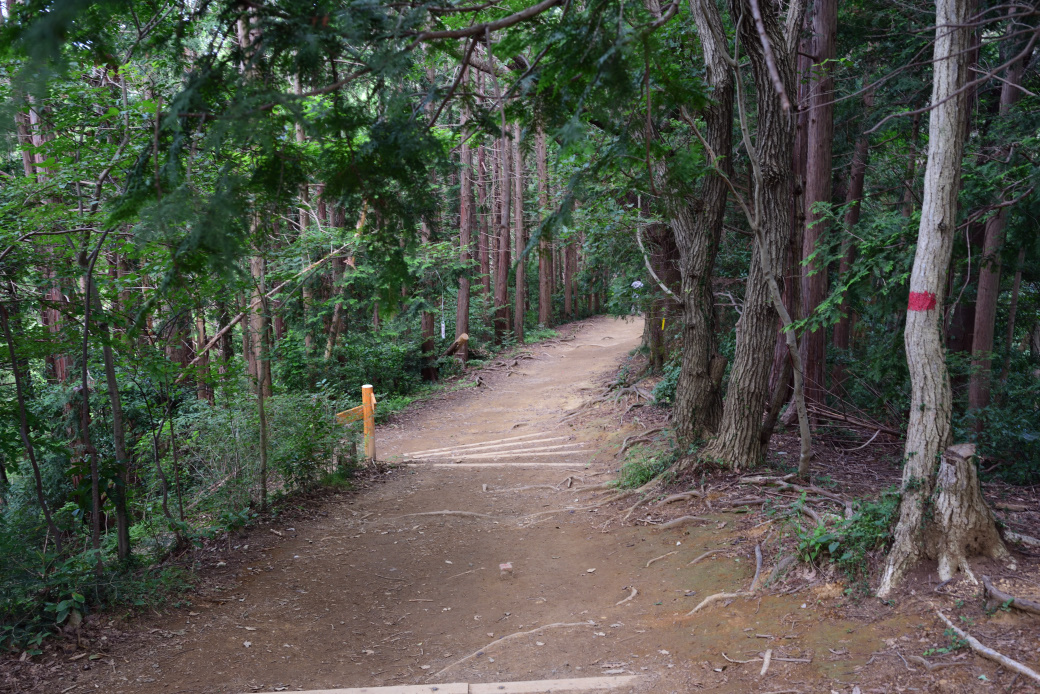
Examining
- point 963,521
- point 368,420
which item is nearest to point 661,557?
point 963,521

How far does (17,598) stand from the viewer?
424 cm

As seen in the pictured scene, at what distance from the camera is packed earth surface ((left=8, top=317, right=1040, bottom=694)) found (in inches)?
144

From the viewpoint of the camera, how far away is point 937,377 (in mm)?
3945

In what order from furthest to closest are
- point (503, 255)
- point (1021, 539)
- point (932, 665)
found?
point (503, 255) → point (1021, 539) → point (932, 665)

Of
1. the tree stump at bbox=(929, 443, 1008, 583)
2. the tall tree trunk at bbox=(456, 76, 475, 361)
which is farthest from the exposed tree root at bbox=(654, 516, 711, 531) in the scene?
the tall tree trunk at bbox=(456, 76, 475, 361)

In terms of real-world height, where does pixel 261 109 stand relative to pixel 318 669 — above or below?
above

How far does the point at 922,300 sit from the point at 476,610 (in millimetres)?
4129

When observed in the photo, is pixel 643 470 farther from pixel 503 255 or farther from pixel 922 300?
pixel 503 255

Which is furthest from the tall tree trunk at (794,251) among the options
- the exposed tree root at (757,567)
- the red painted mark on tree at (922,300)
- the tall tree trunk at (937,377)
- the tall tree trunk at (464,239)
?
the tall tree trunk at (464,239)

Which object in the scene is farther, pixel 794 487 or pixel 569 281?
pixel 569 281

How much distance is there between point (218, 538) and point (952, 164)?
697 cm

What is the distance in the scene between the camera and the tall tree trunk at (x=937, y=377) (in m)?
3.82

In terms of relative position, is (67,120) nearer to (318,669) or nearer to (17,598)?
(17,598)

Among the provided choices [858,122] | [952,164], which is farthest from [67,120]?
[858,122]
